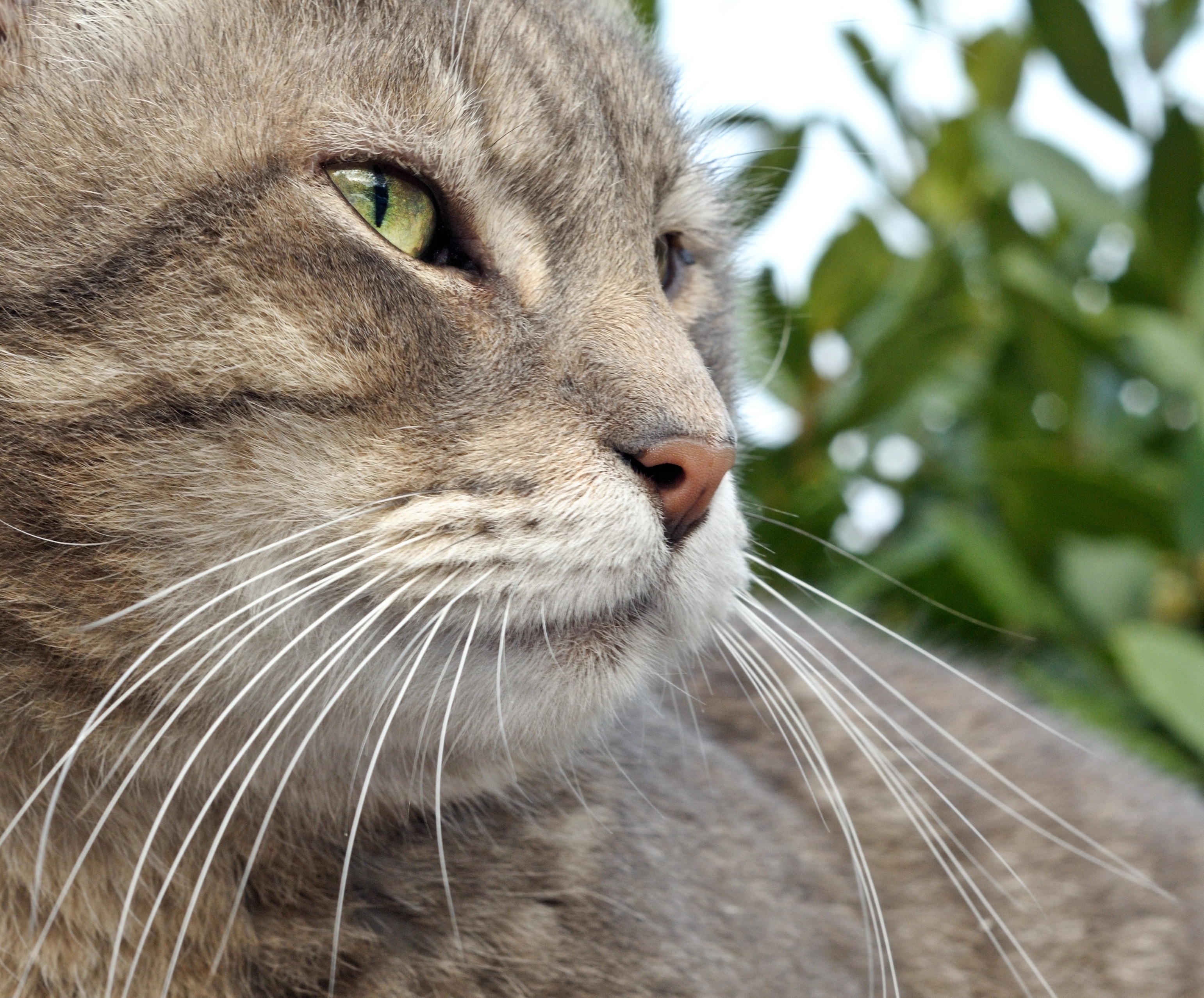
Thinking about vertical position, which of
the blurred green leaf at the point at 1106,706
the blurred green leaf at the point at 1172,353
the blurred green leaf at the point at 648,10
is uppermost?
the blurred green leaf at the point at 648,10

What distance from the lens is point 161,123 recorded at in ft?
3.90

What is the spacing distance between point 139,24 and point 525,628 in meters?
0.74

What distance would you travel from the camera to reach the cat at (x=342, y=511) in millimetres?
1121

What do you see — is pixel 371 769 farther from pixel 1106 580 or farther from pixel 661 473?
pixel 1106 580

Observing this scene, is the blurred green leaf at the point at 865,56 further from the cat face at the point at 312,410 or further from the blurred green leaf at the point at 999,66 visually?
the cat face at the point at 312,410

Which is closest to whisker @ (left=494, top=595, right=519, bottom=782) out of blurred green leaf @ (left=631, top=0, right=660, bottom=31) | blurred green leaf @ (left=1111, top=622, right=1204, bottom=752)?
blurred green leaf @ (left=1111, top=622, right=1204, bottom=752)

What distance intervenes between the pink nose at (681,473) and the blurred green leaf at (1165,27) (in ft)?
6.64

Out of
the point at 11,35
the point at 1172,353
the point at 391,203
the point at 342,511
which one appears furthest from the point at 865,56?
the point at 342,511

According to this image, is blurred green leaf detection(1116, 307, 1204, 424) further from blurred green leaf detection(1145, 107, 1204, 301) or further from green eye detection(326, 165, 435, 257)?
green eye detection(326, 165, 435, 257)

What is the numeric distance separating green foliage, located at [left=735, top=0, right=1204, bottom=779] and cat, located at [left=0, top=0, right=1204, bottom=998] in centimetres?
99

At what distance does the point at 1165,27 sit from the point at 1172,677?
1472 millimetres

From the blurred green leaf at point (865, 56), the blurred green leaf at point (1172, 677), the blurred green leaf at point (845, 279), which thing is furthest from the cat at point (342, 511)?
the blurred green leaf at point (865, 56)

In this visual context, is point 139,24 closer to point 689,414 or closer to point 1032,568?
point 689,414

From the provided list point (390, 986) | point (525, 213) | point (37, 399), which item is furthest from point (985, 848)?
point (37, 399)
